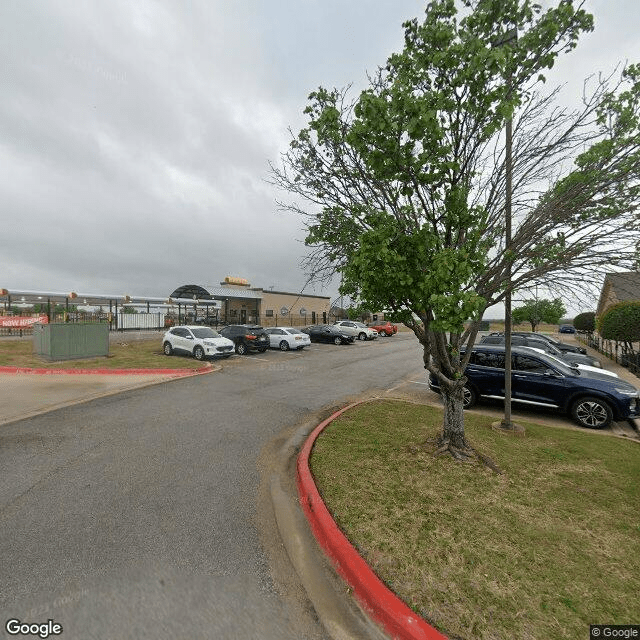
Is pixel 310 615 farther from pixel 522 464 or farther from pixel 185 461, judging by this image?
pixel 522 464

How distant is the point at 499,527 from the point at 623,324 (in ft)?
56.6

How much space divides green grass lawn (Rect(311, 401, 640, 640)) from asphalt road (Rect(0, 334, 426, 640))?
894 millimetres

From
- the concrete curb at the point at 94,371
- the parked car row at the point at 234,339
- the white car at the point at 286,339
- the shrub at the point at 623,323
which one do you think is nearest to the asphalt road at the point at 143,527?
the concrete curb at the point at 94,371

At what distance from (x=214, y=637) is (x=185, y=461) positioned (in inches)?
118

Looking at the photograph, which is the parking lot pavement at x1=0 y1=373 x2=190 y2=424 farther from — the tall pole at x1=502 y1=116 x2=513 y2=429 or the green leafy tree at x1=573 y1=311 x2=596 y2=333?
the green leafy tree at x1=573 y1=311 x2=596 y2=333

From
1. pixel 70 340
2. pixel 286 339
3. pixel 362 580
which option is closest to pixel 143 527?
pixel 362 580

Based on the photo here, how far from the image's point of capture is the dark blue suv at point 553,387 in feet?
22.7

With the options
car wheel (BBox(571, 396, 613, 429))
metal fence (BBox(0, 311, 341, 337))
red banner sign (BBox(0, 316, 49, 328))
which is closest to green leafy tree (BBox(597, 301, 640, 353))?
car wheel (BBox(571, 396, 613, 429))

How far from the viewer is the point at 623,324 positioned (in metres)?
15.3

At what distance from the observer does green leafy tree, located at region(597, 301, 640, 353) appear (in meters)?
14.6

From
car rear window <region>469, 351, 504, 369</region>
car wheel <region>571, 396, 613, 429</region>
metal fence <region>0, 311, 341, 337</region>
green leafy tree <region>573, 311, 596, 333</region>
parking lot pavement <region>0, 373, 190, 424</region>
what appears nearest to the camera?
car wheel <region>571, 396, 613, 429</region>

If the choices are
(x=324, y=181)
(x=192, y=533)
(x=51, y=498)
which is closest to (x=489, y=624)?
(x=192, y=533)

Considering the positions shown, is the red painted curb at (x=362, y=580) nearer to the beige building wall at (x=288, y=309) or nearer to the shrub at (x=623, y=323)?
the shrub at (x=623, y=323)

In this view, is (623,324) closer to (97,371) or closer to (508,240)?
(508,240)
